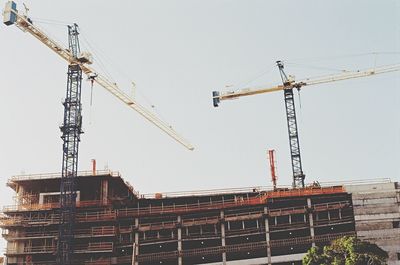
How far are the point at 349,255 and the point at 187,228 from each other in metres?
36.2

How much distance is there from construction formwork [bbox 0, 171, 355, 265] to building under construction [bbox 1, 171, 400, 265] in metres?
0.16

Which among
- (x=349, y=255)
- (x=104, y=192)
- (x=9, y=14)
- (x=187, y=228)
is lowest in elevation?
(x=349, y=255)

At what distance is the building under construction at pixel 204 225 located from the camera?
273 feet

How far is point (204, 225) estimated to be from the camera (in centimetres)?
8825

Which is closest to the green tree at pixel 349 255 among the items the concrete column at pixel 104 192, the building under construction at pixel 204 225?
the building under construction at pixel 204 225

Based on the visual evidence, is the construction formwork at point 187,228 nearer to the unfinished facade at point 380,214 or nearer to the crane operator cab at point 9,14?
the unfinished facade at point 380,214

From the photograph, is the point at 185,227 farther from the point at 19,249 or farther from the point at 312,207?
the point at 19,249

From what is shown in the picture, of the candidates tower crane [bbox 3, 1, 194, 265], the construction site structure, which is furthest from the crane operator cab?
the construction site structure

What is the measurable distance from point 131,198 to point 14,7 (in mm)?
37675

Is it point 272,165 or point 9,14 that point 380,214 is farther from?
point 9,14

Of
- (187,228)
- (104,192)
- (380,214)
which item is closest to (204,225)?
(187,228)

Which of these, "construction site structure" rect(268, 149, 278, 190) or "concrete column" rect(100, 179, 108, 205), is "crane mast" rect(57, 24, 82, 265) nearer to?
"concrete column" rect(100, 179, 108, 205)

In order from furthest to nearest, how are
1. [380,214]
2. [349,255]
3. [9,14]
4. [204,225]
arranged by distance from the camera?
[204,225] < [380,214] < [9,14] < [349,255]

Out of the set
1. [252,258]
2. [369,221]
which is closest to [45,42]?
[252,258]
